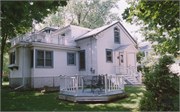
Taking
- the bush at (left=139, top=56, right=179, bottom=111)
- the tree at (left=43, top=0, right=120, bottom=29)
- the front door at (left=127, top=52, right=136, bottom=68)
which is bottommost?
the bush at (left=139, top=56, right=179, bottom=111)

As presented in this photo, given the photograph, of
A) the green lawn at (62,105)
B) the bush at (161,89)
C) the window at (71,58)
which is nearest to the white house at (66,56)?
the window at (71,58)

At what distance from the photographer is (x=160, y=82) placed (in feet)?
18.4

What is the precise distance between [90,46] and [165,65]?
37.4 feet

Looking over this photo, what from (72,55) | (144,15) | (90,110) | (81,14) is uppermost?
(81,14)

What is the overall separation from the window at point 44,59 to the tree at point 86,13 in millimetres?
16174

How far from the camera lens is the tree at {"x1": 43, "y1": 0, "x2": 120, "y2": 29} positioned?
3000 centimetres

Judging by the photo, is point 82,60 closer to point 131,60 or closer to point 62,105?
point 131,60

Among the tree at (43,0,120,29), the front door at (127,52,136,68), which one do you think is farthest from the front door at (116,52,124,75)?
the tree at (43,0,120,29)

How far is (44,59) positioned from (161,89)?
1189 cm

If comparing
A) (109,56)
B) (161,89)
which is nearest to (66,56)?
(109,56)

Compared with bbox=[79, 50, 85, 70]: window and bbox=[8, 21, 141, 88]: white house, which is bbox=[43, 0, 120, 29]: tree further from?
bbox=[79, 50, 85, 70]: window

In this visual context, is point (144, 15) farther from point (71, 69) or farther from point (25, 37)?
point (25, 37)

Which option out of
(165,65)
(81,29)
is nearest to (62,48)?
(81,29)

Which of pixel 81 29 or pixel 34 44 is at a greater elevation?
pixel 81 29
